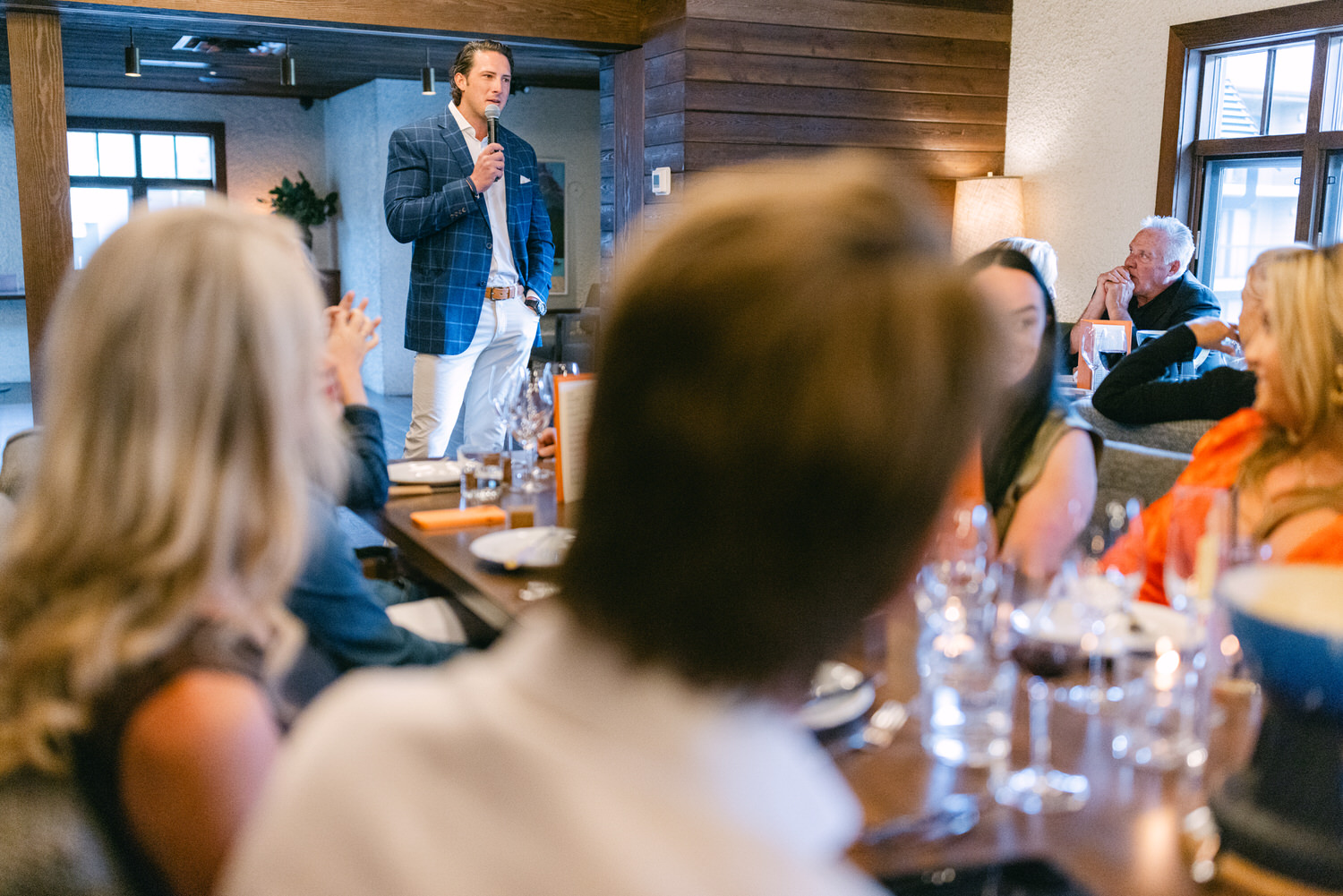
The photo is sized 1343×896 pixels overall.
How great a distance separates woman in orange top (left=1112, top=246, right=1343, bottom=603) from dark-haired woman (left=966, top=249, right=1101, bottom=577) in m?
0.28

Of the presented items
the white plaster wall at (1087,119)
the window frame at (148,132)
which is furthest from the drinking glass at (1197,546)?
the window frame at (148,132)

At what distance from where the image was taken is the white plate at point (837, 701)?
3.70 ft

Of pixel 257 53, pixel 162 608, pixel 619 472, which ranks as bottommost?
pixel 162 608

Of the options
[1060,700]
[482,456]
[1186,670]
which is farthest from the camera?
[482,456]

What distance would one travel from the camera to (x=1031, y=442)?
200cm

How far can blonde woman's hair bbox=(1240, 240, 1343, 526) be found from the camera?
5.18ft

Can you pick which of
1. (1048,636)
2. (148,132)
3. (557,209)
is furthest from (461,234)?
(148,132)

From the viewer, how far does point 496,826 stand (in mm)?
529

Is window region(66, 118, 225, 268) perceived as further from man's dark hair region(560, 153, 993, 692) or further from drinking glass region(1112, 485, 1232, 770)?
man's dark hair region(560, 153, 993, 692)

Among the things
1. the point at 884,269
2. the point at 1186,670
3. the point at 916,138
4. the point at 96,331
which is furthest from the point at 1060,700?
the point at 916,138

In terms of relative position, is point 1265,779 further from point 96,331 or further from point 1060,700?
point 96,331

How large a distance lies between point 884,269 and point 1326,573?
67cm

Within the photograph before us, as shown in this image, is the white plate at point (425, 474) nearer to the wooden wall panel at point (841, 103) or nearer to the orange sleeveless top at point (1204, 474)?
the orange sleeveless top at point (1204, 474)

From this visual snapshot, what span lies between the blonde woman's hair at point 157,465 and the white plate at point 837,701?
524 mm
